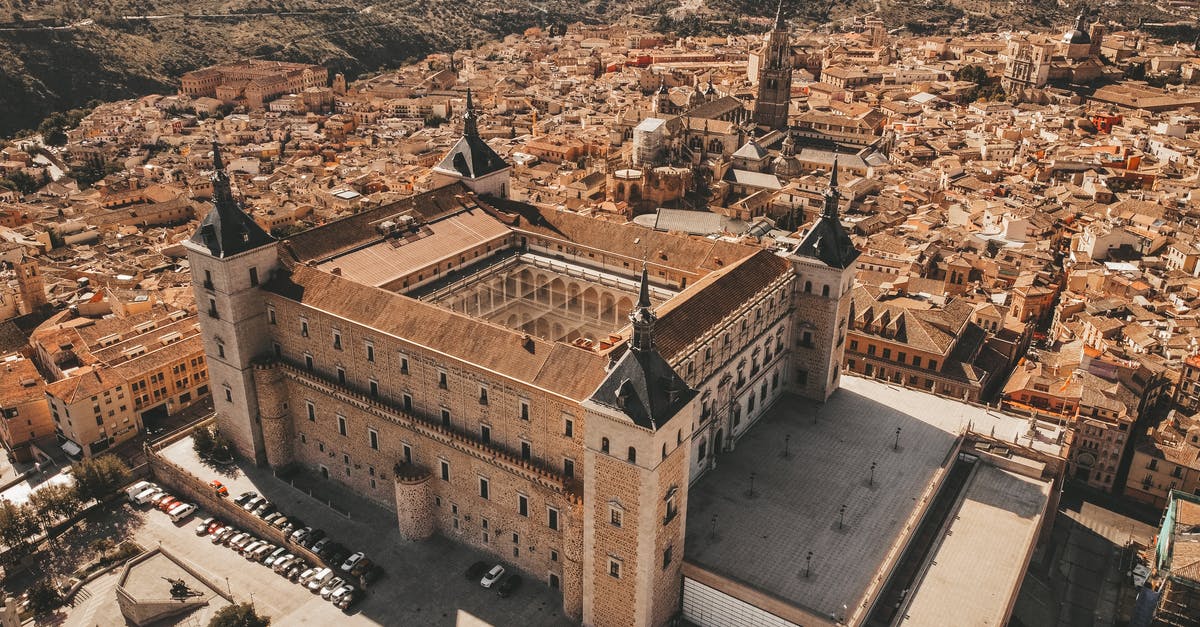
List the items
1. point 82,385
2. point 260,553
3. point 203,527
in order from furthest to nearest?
point 82,385 → point 203,527 → point 260,553

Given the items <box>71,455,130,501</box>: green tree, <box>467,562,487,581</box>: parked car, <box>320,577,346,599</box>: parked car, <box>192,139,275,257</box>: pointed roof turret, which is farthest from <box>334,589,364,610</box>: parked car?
<box>192,139,275,257</box>: pointed roof turret

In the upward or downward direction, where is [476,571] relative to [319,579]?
upward

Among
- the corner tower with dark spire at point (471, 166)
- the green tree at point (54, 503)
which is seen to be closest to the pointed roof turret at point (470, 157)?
the corner tower with dark spire at point (471, 166)

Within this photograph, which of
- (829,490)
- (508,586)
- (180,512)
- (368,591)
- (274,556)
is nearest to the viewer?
(508,586)

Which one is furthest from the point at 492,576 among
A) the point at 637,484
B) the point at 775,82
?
the point at 775,82

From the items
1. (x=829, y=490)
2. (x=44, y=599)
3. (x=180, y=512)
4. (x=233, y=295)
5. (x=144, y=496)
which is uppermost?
(x=233, y=295)

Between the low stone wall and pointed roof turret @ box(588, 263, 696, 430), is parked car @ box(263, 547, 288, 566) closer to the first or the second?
the low stone wall

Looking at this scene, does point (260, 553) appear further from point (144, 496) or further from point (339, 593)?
point (144, 496)
